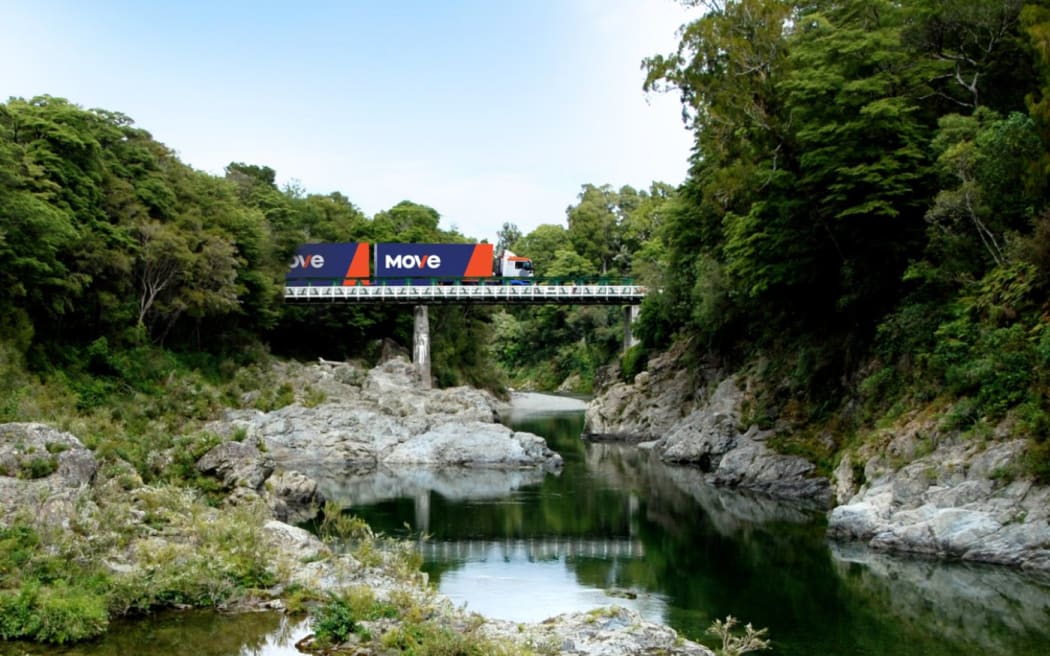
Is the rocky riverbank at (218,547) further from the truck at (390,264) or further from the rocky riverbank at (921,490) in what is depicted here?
the truck at (390,264)

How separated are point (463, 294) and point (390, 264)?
6874mm

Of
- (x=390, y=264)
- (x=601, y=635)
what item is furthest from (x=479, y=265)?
(x=601, y=635)

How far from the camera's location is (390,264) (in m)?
63.5

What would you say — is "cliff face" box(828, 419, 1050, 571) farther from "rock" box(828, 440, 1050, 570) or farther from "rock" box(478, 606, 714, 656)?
"rock" box(478, 606, 714, 656)

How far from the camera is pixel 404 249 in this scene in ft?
208

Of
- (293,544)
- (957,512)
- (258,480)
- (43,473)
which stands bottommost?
(293,544)

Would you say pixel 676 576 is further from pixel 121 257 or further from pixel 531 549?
pixel 121 257

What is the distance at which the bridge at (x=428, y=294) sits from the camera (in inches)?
2315

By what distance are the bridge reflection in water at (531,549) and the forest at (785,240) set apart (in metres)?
8.39

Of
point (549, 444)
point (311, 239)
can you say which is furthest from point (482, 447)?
point (311, 239)

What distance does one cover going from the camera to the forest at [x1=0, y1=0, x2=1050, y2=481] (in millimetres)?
24062

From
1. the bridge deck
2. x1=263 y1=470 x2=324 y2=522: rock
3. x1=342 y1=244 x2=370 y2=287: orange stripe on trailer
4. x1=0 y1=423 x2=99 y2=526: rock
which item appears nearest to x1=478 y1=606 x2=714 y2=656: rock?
x1=0 y1=423 x2=99 y2=526: rock

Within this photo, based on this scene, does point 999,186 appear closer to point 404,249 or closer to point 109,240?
point 109,240

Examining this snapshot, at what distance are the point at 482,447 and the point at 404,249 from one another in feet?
85.7
